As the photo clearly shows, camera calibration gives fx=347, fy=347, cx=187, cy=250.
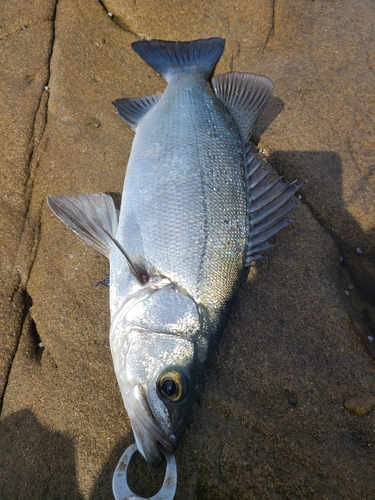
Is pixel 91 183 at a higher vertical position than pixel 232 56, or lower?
lower

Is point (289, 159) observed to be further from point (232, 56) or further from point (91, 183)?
point (91, 183)

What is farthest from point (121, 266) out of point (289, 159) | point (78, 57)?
point (78, 57)

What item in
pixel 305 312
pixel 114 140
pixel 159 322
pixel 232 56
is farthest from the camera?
pixel 232 56

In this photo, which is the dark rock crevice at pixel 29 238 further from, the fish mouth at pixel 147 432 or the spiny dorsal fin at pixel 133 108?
the fish mouth at pixel 147 432

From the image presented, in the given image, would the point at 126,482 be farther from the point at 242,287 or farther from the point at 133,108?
the point at 133,108

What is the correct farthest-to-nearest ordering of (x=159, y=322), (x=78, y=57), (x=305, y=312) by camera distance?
1. (x=78, y=57)
2. (x=305, y=312)
3. (x=159, y=322)

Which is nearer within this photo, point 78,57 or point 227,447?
point 227,447

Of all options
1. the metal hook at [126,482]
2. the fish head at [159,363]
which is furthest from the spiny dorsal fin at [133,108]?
the metal hook at [126,482]
